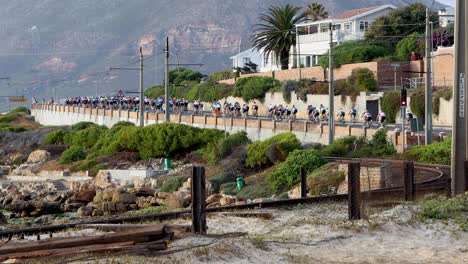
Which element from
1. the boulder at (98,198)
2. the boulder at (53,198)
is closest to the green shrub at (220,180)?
the boulder at (98,198)

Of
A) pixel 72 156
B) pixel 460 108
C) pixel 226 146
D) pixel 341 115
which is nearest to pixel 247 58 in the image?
pixel 72 156

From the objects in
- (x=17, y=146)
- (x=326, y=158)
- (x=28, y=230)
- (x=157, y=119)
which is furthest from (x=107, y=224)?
(x=17, y=146)

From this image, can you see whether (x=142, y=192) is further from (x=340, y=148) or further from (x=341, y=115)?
(x=341, y=115)

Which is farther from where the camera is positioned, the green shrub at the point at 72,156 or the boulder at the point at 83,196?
the green shrub at the point at 72,156

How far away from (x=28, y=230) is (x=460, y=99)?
1044 centimetres

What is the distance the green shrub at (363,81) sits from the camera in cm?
7412

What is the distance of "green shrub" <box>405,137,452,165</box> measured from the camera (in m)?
39.4

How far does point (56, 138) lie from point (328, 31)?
92.2 ft

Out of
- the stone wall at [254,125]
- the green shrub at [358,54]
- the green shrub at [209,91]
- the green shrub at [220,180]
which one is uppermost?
the green shrub at [358,54]

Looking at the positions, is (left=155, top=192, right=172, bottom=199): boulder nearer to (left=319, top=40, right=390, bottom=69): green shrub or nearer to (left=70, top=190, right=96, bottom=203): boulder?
(left=70, top=190, right=96, bottom=203): boulder

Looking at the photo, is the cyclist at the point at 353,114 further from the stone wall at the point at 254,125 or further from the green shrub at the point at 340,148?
the green shrub at the point at 340,148

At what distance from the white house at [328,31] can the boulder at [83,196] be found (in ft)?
168

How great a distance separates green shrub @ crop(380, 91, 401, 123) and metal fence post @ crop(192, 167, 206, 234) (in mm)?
50058

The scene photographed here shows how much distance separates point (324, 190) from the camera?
34.6 meters
